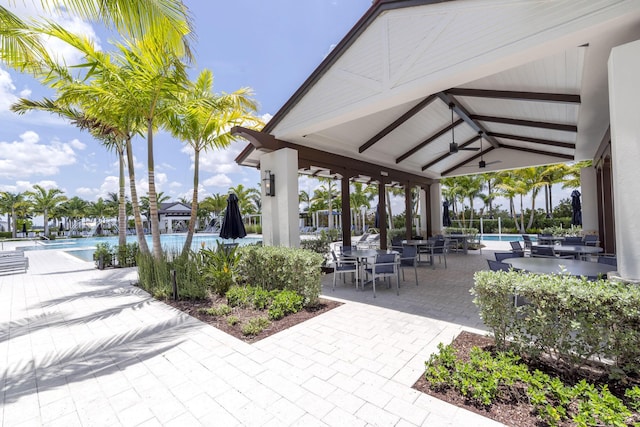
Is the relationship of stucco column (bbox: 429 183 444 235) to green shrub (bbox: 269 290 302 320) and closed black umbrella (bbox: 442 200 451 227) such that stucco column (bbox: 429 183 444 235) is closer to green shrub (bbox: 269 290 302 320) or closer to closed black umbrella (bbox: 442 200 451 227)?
closed black umbrella (bbox: 442 200 451 227)

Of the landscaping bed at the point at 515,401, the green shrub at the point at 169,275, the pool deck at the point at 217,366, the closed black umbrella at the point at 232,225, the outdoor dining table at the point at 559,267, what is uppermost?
the closed black umbrella at the point at 232,225

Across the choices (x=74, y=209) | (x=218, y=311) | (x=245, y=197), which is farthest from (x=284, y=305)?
(x=74, y=209)

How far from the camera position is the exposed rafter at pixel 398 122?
23.1 feet

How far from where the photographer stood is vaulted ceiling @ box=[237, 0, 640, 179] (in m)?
3.38

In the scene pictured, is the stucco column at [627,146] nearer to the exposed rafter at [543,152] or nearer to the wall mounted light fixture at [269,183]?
the wall mounted light fixture at [269,183]

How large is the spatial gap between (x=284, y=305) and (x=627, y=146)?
5057 mm

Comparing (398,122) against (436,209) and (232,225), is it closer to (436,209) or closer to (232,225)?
(232,225)

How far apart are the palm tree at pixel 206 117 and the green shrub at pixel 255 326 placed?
3.99 metres

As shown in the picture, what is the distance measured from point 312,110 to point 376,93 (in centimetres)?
176

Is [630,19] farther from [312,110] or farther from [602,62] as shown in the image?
[312,110]

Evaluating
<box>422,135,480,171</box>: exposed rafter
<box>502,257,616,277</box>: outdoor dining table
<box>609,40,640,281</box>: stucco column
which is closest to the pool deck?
<box>502,257,616,277</box>: outdoor dining table

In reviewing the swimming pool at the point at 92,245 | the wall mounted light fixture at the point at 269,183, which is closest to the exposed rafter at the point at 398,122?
the wall mounted light fixture at the point at 269,183

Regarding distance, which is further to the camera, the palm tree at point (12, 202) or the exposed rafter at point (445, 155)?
the palm tree at point (12, 202)

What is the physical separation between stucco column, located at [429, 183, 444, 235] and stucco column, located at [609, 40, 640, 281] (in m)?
12.8
